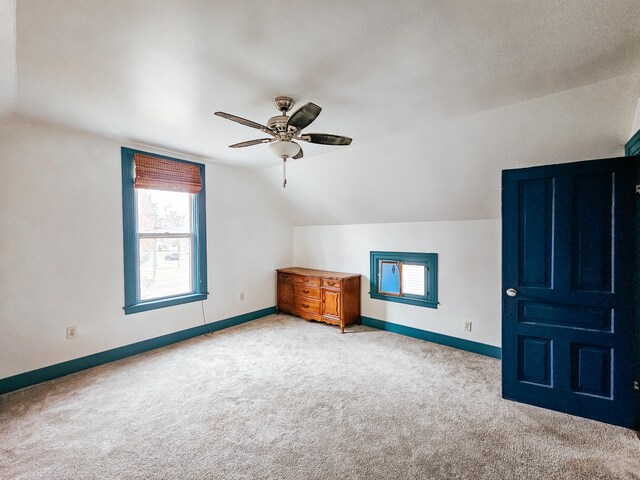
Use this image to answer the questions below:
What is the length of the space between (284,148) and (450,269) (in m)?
2.65

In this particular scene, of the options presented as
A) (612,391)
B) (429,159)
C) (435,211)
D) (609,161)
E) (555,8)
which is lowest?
(612,391)

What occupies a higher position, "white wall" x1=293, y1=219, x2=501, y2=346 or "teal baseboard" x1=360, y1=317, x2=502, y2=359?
"white wall" x1=293, y1=219, x2=501, y2=346

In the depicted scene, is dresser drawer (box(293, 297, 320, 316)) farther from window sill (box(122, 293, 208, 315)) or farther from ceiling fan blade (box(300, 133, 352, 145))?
ceiling fan blade (box(300, 133, 352, 145))

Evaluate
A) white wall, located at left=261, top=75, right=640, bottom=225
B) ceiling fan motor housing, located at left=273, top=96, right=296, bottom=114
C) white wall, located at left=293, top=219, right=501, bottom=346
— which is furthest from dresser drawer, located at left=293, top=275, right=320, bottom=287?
ceiling fan motor housing, located at left=273, top=96, right=296, bottom=114

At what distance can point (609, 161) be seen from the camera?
2184mm

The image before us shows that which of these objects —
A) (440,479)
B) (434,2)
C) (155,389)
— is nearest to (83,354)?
(155,389)

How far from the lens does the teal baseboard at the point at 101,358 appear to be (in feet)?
9.09

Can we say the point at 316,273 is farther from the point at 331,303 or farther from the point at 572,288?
the point at 572,288

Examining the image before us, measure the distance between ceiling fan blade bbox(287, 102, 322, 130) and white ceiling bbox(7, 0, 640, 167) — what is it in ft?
A: 0.84

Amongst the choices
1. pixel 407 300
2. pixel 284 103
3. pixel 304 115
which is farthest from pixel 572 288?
pixel 284 103

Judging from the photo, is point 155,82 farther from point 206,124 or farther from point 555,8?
point 555,8

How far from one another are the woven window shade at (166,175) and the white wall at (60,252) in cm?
23

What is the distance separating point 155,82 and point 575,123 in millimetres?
3324

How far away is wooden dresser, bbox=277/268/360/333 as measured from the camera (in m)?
4.35
